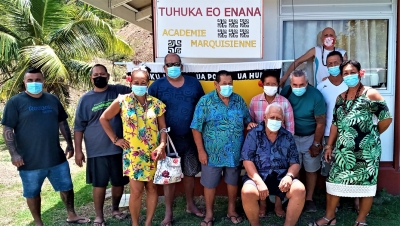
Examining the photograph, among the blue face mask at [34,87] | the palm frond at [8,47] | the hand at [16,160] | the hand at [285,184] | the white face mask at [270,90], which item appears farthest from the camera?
the palm frond at [8,47]

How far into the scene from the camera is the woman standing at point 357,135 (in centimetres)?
400

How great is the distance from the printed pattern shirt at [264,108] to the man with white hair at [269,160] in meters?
0.28

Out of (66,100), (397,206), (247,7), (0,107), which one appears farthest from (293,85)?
(0,107)

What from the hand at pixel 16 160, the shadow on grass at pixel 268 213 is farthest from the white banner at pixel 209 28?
the hand at pixel 16 160

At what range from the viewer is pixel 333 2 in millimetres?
5352

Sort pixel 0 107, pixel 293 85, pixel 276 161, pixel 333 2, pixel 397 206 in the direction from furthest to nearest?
pixel 0 107, pixel 333 2, pixel 397 206, pixel 293 85, pixel 276 161

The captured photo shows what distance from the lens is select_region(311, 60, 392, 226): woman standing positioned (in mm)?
3996

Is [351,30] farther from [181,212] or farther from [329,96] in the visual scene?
[181,212]

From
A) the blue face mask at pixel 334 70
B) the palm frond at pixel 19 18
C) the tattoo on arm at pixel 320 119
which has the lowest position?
the tattoo on arm at pixel 320 119

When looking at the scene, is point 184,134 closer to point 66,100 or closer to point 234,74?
point 234,74

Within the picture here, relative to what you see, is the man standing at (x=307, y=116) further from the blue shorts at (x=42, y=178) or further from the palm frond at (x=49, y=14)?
the palm frond at (x=49, y=14)

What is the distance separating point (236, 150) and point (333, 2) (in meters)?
2.58

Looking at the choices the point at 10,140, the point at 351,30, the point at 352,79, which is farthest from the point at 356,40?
the point at 10,140

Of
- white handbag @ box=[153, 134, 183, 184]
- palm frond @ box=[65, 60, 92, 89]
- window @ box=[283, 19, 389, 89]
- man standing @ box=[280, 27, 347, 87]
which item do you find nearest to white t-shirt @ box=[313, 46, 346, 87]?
man standing @ box=[280, 27, 347, 87]
